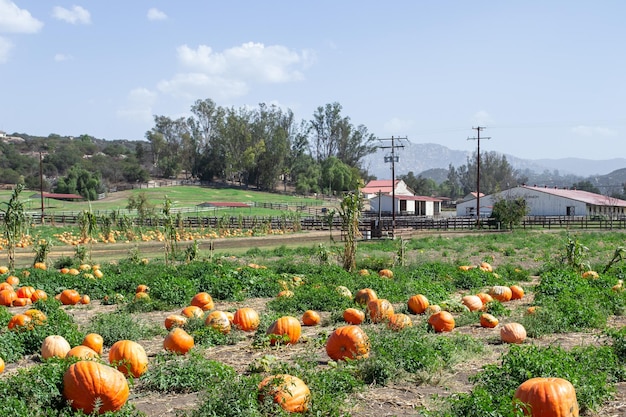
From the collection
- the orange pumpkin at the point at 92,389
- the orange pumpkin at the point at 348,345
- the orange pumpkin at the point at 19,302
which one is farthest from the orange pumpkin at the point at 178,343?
the orange pumpkin at the point at 19,302

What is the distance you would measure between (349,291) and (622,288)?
623 centimetres

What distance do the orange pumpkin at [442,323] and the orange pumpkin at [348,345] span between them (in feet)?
7.89

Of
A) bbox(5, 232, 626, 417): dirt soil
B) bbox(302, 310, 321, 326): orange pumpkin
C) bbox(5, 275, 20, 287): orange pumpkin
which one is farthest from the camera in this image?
bbox(5, 275, 20, 287): orange pumpkin

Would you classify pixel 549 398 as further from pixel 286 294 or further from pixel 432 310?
pixel 286 294

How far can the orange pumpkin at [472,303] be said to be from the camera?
1266 centimetres

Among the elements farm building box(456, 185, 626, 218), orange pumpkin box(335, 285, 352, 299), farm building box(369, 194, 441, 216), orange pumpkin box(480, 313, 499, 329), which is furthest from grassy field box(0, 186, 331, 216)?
orange pumpkin box(480, 313, 499, 329)

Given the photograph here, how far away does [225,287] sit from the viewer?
14.9 metres

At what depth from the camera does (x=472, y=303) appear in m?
12.7

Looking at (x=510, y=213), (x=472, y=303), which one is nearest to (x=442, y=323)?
(x=472, y=303)

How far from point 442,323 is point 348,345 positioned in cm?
277

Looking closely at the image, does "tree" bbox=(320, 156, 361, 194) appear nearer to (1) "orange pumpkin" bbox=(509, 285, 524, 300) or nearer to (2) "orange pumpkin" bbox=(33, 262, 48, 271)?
(2) "orange pumpkin" bbox=(33, 262, 48, 271)

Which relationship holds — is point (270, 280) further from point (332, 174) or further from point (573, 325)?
point (332, 174)

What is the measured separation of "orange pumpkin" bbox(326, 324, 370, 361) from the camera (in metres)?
8.58

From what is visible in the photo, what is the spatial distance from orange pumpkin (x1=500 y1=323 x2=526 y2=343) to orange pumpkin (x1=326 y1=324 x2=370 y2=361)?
2559 mm
